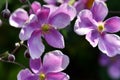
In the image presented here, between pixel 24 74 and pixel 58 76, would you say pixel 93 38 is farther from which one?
→ pixel 24 74

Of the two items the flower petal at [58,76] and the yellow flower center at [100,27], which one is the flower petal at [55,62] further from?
the yellow flower center at [100,27]

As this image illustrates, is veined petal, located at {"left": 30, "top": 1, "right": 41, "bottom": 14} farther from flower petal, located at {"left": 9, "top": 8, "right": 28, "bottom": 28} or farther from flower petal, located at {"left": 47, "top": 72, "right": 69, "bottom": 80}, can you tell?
flower petal, located at {"left": 47, "top": 72, "right": 69, "bottom": 80}

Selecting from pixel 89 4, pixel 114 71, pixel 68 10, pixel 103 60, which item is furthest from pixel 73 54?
pixel 68 10

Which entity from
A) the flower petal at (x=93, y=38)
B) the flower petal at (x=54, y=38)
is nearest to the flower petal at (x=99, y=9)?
the flower petal at (x=93, y=38)

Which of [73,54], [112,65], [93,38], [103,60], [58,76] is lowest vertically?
[112,65]

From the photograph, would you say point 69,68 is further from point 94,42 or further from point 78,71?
point 94,42

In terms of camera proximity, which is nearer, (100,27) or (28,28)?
(28,28)

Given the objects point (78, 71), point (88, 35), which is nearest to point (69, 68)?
point (78, 71)

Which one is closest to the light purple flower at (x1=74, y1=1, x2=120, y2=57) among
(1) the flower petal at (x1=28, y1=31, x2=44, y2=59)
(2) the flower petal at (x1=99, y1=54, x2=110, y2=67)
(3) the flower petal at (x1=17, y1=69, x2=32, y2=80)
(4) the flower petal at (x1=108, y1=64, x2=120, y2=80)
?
(1) the flower petal at (x1=28, y1=31, x2=44, y2=59)
